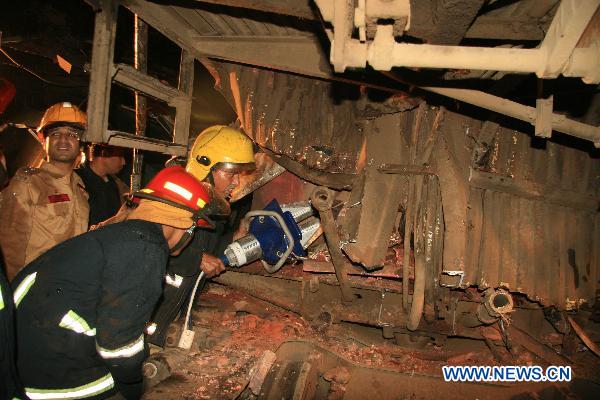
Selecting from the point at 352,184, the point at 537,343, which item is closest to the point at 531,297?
the point at 537,343

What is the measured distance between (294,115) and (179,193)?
228 cm

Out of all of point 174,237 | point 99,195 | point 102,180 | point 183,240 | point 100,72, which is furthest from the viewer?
point 102,180

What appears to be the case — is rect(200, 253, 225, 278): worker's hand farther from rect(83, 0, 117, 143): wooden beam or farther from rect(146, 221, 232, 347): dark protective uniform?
rect(83, 0, 117, 143): wooden beam

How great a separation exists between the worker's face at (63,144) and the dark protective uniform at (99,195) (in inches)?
27.5

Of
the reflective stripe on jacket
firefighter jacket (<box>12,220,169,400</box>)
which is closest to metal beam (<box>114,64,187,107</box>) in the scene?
firefighter jacket (<box>12,220,169,400</box>)

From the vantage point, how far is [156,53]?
5.64 meters

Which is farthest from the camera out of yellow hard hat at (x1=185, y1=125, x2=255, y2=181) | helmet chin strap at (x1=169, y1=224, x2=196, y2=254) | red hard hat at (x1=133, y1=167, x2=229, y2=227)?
yellow hard hat at (x1=185, y1=125, x2=255, y2=181)

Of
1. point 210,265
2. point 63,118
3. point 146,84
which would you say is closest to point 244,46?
point 146,84

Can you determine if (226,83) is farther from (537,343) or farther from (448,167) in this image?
(537,343)

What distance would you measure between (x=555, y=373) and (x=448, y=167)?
2414 millimetres

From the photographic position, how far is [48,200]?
11.3 feet

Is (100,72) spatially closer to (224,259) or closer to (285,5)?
(285,5)

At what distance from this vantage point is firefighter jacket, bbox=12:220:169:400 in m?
1.90

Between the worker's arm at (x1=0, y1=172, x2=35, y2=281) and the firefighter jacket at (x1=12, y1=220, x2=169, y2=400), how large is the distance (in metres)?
1.57
